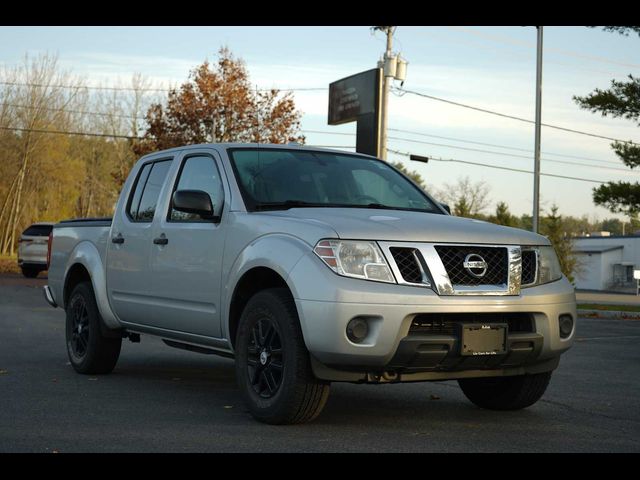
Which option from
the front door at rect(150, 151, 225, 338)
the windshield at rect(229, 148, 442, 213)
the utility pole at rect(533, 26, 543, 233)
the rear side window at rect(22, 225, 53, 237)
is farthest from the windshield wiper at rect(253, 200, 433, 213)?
the utility pole at rect(533, 26, 543, 233)

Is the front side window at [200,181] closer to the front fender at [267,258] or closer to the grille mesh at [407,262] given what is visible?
the front fender at [267,258]

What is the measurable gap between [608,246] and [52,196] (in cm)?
5543

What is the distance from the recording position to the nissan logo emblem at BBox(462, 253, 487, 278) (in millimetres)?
6145

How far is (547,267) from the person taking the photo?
6.66m

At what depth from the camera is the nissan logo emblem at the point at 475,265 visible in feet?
20.2

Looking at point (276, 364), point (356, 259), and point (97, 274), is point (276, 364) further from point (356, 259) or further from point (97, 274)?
point (97, 274)

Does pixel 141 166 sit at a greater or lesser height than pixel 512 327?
greater

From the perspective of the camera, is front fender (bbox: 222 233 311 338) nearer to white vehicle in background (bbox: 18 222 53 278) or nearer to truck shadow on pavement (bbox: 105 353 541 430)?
truck shadow on pavement (bbox: 105 353 541 430)

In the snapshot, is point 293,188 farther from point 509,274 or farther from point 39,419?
point 39,419

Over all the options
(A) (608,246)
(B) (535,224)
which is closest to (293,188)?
(B) (535,224)

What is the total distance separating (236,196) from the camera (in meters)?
7.05

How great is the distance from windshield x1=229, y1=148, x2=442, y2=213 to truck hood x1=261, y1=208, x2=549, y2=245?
0.35m

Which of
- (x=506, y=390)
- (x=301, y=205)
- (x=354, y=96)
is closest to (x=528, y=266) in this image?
(x=506, y=390)

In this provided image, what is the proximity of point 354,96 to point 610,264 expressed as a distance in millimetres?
67937
